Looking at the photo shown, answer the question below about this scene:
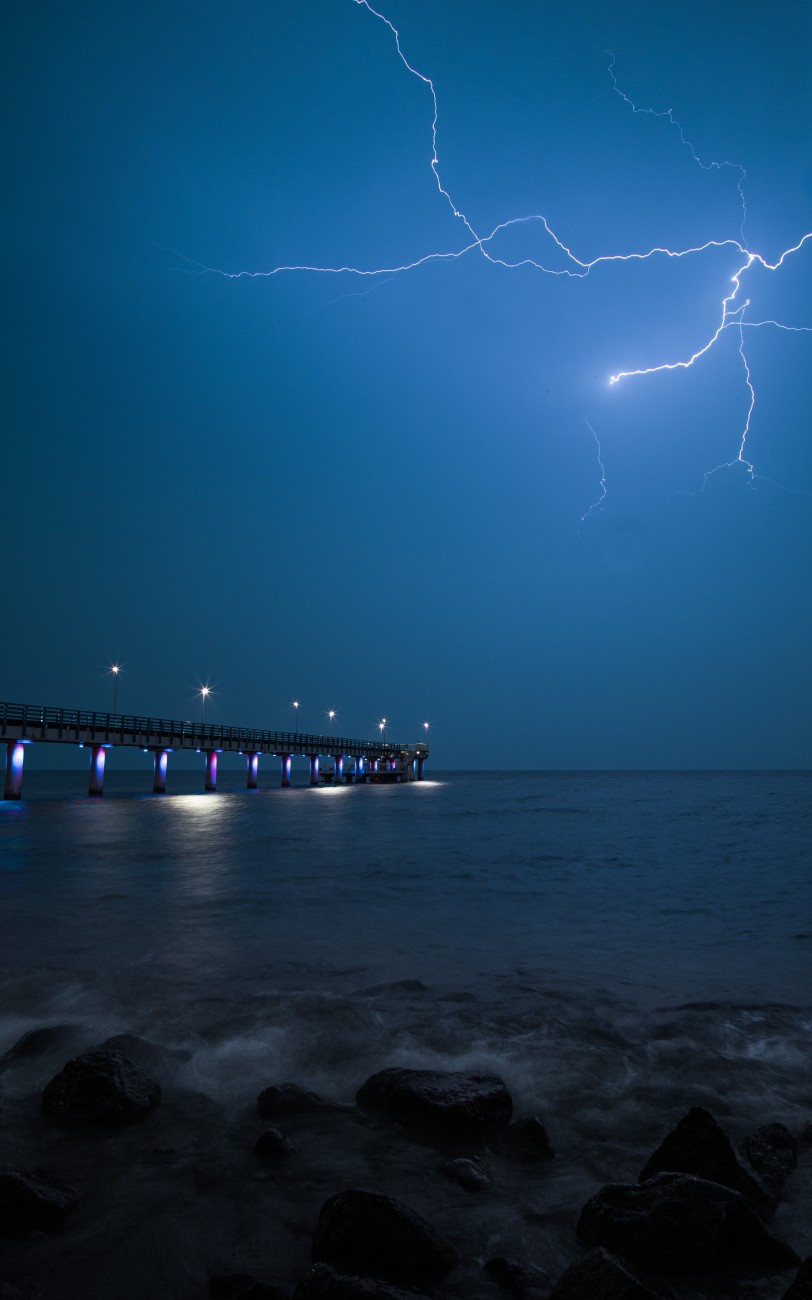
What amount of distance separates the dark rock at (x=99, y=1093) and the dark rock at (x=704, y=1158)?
11.6 feet

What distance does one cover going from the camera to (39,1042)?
660 centimetres

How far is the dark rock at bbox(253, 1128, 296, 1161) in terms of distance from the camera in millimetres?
4562

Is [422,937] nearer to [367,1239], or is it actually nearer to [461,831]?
[367,1239]

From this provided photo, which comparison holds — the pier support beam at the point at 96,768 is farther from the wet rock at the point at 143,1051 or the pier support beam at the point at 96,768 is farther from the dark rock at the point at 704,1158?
the dark rock at the point at 704,1158

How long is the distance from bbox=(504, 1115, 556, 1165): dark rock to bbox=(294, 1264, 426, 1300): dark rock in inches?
70.6

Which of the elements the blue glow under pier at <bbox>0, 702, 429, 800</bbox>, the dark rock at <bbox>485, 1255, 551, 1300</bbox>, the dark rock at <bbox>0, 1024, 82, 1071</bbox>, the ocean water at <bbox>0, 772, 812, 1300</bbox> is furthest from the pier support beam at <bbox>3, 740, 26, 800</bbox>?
the dark rock at <bbox>485, 1255, 551, 1300</bbox>

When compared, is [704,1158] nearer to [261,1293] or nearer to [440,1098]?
[440,1098]

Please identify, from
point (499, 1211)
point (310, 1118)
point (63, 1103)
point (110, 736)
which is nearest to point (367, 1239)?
point (499, 1211)

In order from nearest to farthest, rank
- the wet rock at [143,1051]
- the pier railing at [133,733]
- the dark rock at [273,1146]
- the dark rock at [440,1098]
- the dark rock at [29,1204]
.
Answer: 1. the dark rock at [29,1204]
2. the dark rock at [273,1146]
3. the dark rock at [440,1098]
4. the wet rock at [143,1051]
5. the pier railing at [133,733]

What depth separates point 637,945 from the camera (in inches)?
449

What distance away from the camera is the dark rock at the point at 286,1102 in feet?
17.3

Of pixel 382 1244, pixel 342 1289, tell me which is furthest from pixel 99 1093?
pixel 342 1289

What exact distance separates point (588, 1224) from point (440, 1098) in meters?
1.54

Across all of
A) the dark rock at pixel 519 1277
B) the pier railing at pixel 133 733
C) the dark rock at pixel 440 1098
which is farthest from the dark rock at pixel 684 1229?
the pier railing at pixel 133 733
